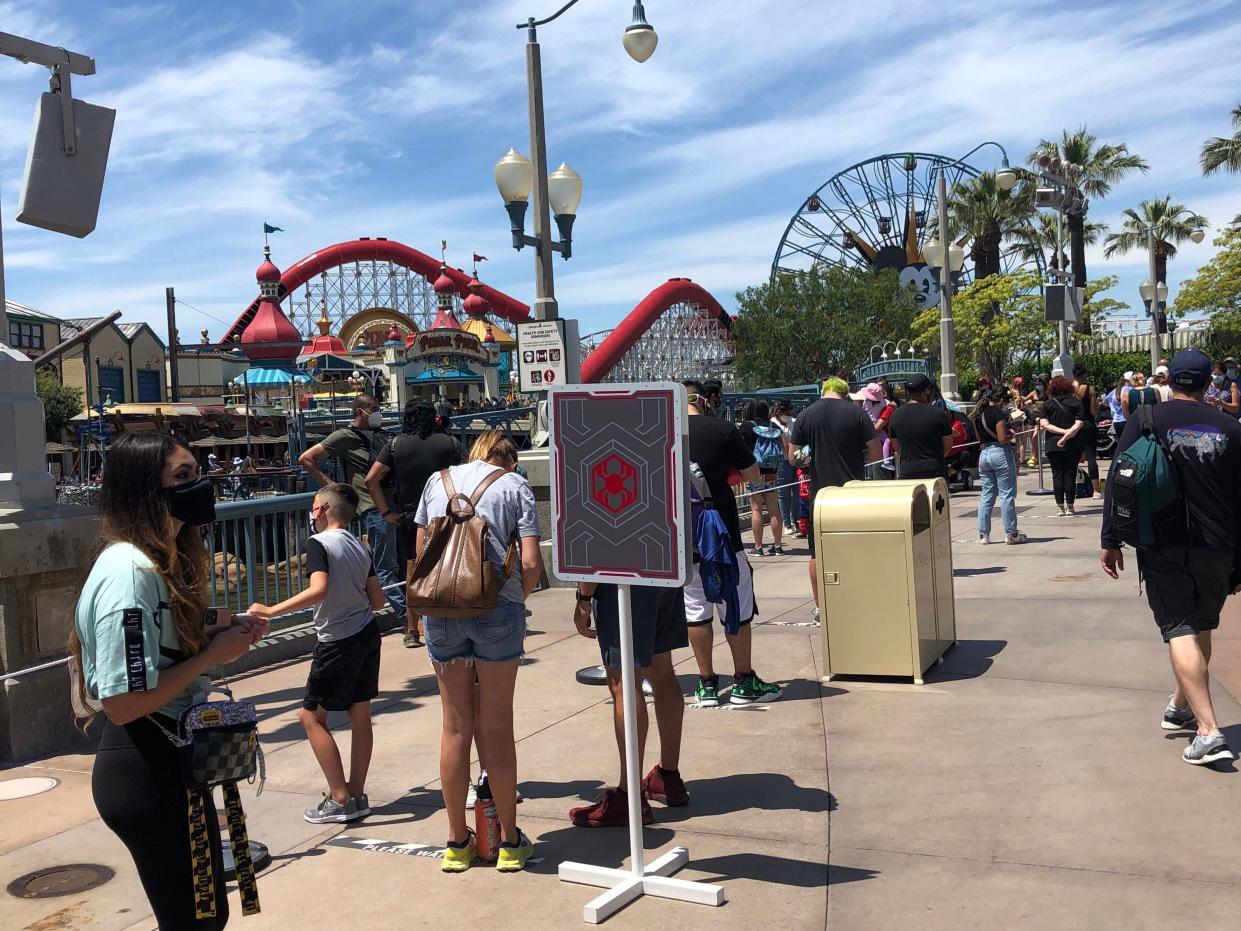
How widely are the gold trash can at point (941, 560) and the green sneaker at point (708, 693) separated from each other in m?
1.63

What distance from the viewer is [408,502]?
8.59 meters

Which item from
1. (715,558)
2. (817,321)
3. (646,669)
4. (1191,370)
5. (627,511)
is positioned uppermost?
Result: (817,321)

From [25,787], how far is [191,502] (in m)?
3.86

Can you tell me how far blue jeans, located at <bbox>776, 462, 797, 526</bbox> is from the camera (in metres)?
14.9

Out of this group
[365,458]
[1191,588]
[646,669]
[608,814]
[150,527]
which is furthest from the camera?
[365,458]

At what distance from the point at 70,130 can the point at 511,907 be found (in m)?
5.16

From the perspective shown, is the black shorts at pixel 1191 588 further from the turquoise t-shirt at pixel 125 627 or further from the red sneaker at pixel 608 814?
the turquoise t-shirt at pixel 125 627

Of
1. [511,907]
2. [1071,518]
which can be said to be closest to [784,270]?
[1071,518]

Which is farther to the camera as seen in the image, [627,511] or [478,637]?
[478,637]

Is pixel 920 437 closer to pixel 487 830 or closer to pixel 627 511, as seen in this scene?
pixel 627 511

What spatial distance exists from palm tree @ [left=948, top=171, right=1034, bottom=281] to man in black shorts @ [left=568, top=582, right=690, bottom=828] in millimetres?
49953

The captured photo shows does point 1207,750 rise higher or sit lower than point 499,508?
lower

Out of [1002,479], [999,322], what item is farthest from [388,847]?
[999,322]

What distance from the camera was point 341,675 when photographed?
5.44 meters
